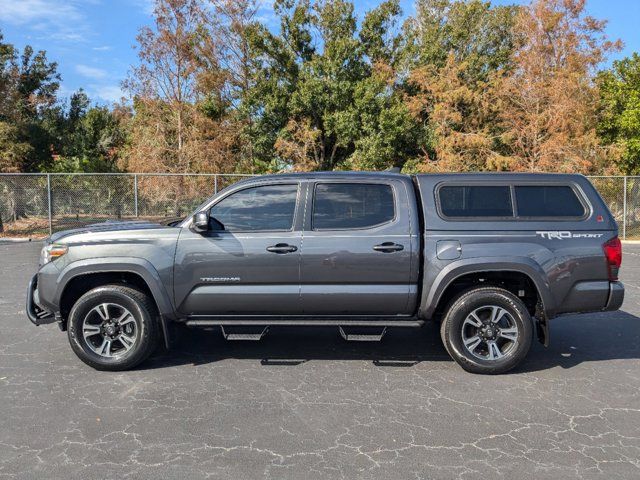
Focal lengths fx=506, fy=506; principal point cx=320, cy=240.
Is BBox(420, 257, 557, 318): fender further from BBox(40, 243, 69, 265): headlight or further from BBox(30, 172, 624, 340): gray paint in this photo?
BBox(40, 243, 69, 265): headlight

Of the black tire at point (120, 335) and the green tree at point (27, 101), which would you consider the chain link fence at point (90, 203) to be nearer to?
the green tree at point (27, 101)

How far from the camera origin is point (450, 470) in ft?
10.4

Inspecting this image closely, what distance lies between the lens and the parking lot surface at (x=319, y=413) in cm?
323

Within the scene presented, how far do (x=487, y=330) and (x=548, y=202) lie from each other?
4.50ft

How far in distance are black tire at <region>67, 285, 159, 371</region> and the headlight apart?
0.46m

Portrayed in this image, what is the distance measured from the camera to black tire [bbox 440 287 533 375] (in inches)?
186

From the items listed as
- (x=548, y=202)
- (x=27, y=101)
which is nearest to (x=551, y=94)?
(x=548, y=202)

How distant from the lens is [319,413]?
3.98m

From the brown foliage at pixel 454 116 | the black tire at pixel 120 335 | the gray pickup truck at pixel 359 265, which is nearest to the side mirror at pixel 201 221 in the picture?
the gray pickup truck at pixel 359 265

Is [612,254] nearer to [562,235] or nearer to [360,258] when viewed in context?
[562,235]

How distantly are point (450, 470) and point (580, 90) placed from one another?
2188 cm

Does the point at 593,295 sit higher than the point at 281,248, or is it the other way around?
the point at 281,248

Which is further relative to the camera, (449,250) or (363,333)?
(363,333)

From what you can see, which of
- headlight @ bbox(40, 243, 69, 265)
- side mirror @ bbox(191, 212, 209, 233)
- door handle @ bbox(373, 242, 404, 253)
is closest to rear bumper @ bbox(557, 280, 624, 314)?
door handle @ bbox(373, 242, 404, 253)
